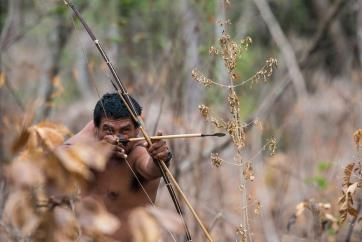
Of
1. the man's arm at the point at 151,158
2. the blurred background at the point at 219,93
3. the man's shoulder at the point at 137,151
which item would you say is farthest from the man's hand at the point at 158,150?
the man's shoulder at the point at 137,151

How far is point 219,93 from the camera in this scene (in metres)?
8.97

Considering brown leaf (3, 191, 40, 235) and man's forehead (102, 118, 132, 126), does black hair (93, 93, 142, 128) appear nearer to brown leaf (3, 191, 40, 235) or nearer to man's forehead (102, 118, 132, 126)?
man's forehead (102, 118, 132, 126)

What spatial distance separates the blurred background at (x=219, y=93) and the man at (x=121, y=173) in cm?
26

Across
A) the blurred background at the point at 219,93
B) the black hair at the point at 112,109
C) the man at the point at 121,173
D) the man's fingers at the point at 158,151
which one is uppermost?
the blurred background at the point at 219,93

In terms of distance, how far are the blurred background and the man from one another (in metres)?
0.26

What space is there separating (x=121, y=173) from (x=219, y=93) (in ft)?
15.0

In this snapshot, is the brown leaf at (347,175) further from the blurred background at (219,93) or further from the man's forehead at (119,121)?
the man's forehead at (119,121)

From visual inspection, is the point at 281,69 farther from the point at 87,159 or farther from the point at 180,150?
the point at 87,159

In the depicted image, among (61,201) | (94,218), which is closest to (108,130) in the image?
(61,201)

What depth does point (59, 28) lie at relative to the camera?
9.30 m

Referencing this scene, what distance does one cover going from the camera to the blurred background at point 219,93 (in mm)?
6598

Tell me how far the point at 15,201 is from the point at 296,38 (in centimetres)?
1369

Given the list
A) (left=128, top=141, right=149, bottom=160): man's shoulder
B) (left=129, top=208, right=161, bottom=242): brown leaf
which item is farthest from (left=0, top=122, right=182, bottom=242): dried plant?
(left=128, top=141, right=149, bottom=160): man's shoulder

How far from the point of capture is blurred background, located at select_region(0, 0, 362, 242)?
6.60 metres
